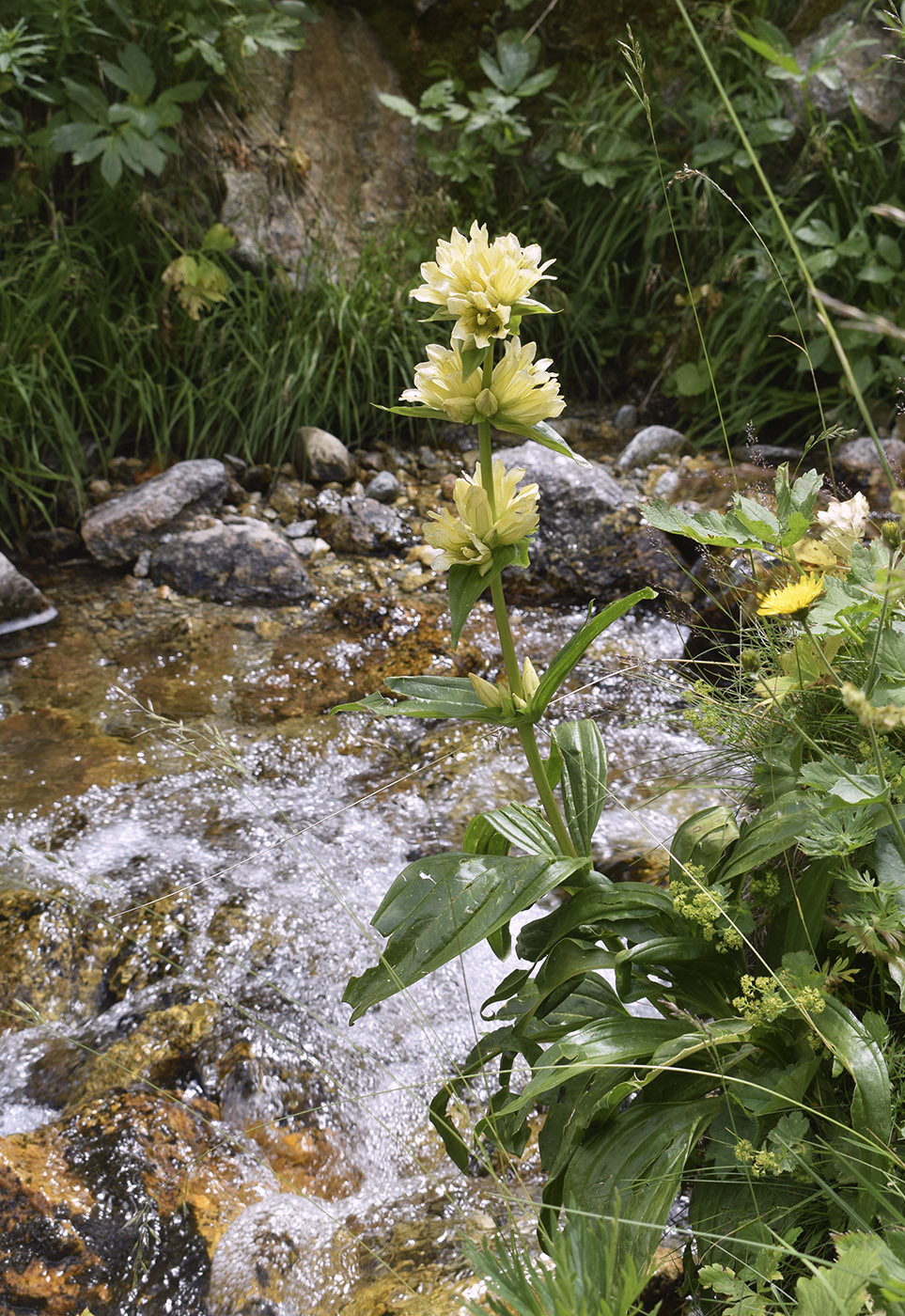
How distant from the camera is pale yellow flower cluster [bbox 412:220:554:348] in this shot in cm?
118

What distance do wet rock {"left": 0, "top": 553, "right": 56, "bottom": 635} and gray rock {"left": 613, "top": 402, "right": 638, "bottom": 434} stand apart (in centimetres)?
274

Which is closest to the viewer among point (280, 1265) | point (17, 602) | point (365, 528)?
point (280, 1265)

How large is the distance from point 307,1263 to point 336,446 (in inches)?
127

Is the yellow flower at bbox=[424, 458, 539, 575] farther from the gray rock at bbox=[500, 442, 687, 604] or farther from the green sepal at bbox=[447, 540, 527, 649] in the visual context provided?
the gray rock at bbox=[500, 442, 687, 604]

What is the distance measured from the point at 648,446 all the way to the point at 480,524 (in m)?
3.14

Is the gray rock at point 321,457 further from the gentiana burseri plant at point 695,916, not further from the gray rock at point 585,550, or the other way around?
the gentiana burseri plant at point 695,916

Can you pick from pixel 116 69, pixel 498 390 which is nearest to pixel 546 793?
pixel 498 390

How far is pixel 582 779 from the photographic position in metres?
1.44

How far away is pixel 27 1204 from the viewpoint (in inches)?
61.4

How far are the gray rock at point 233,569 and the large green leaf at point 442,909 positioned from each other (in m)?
2.50

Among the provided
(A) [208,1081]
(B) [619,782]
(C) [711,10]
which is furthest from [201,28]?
(A) [208,1081]

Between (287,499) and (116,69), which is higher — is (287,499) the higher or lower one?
the lower one

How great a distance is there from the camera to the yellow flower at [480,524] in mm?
1263

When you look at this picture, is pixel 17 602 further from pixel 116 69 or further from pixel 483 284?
pixel 483 284
